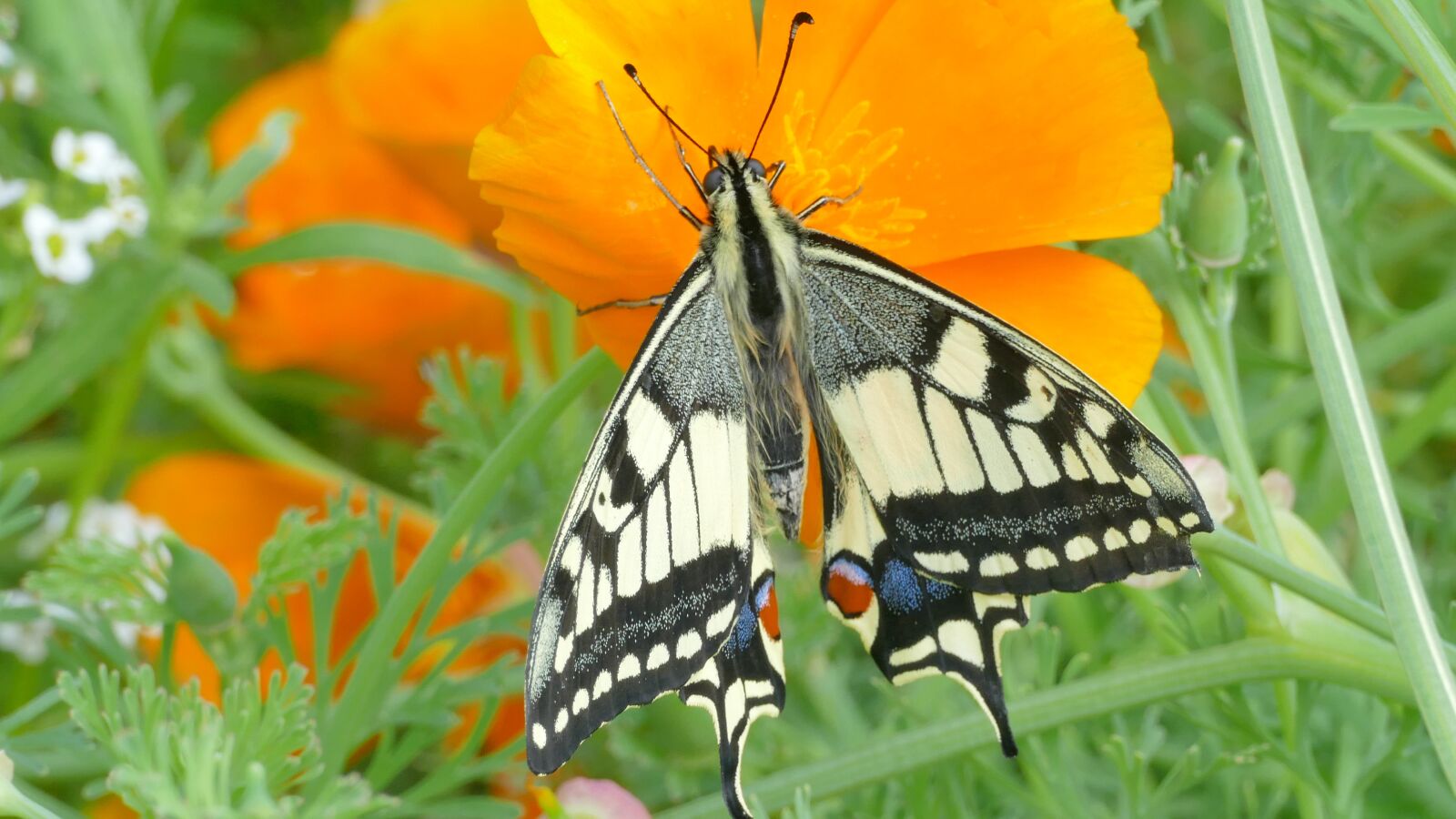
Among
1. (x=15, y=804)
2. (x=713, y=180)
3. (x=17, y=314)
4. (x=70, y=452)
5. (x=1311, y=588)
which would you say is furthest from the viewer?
(x=70, y=452)

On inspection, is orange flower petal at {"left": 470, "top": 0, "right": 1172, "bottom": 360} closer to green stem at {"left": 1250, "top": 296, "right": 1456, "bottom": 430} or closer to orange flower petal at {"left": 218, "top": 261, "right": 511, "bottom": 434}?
green stem at {"left": 1250, "top": 296, "right": 1456, "bottom": 430}

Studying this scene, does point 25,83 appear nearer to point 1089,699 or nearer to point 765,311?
point 765,311

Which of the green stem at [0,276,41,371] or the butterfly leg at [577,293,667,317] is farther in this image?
the green stem at [0,276,41,371]

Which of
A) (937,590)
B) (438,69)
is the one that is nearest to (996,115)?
(937,590)

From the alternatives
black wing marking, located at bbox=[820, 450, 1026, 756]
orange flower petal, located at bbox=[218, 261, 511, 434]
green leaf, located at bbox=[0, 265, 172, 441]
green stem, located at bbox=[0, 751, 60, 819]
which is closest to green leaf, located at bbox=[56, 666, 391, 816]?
green stem, located at bbox=[0, 751, 60, 819]

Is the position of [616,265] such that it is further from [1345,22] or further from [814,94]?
[1345,22]

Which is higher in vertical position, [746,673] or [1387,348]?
[1387,348]

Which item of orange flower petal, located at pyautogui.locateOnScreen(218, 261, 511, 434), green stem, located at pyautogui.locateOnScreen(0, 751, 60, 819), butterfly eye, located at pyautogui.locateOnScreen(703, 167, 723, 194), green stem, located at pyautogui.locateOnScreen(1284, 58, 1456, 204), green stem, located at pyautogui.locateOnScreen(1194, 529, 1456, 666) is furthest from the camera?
orange flower petal, located at pyautogui.locateOnScreen(218, 261, 511, 434)
